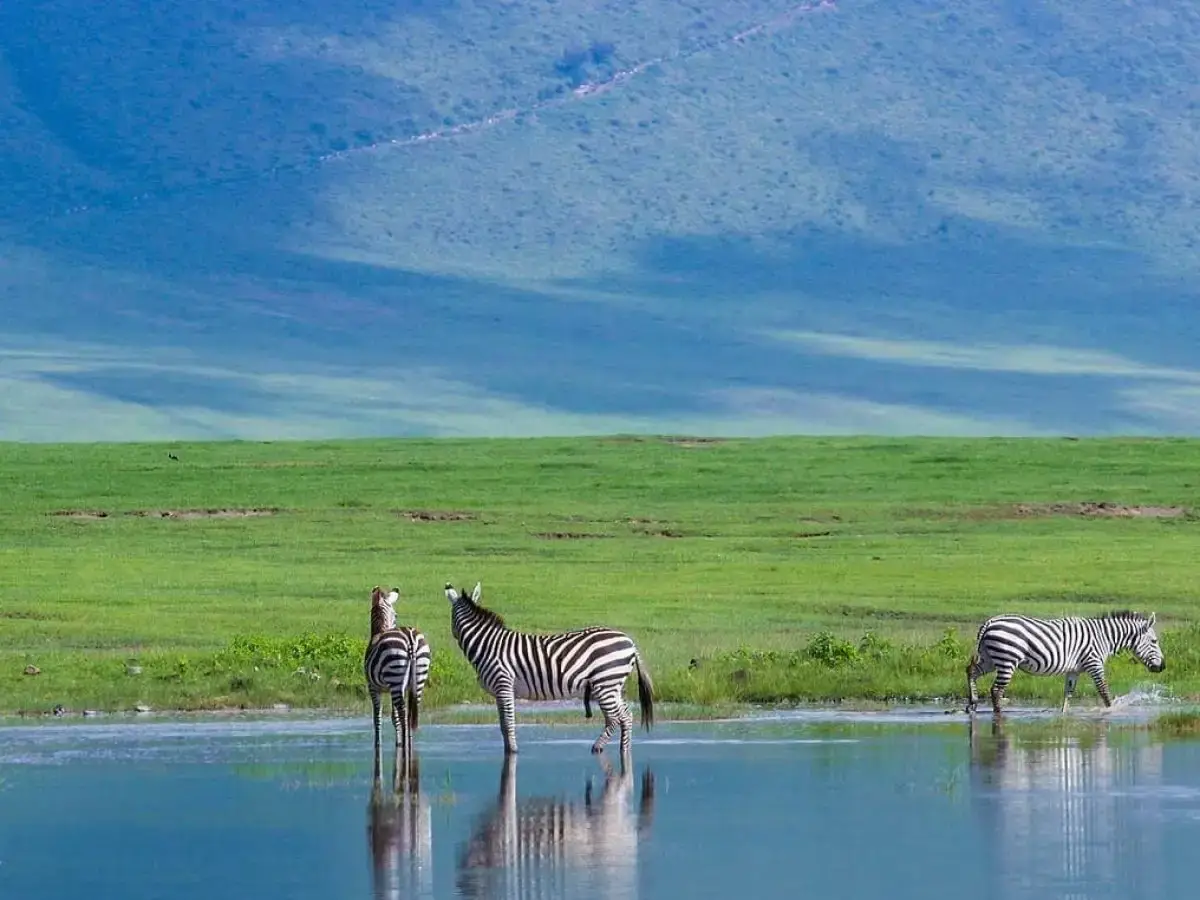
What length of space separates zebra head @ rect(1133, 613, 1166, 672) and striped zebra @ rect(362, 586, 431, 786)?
299 inches

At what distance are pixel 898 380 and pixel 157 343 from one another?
177 feet

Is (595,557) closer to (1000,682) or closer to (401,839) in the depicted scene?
(1000,682)

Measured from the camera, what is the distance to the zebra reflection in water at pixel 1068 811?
14.1 meters

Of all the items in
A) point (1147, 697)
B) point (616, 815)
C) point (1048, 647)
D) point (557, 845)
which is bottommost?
point (557, 845)

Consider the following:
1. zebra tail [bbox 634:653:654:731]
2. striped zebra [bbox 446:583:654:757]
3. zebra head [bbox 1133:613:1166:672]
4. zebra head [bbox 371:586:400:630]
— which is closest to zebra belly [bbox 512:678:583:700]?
striped zebra [bbox 446:583:654:757]

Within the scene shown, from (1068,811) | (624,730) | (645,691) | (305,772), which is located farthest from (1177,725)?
(305,772)

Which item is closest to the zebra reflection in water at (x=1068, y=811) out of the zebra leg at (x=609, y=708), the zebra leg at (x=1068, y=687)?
the zebra leg at (x=1068, y=687)

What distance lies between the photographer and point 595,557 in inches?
1868

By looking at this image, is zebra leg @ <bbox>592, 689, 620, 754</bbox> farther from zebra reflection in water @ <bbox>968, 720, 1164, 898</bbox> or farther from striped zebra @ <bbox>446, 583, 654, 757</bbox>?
zebra reflection in water @ <bbox>968, 720, 1164, 898</bbox>

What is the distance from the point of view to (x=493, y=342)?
7402 inches

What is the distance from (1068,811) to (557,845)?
3394 millimetres

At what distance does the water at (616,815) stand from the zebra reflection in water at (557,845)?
1.2 inches

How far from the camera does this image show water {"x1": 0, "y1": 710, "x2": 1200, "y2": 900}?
1425 centimetres

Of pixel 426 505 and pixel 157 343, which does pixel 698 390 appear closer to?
pixel 157 343
